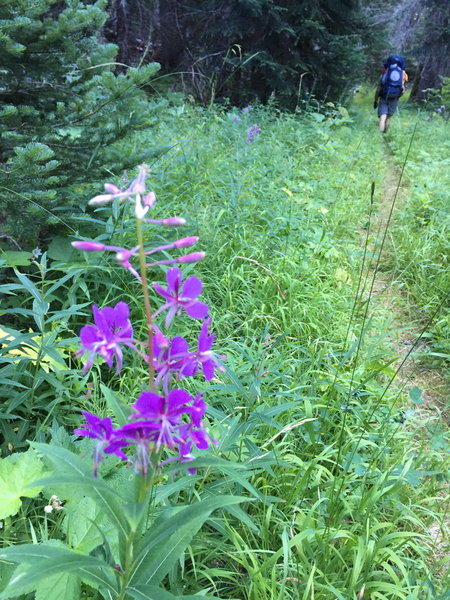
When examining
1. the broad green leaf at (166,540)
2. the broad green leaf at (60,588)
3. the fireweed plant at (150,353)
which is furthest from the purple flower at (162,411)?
the broad green leaf at (60,588)

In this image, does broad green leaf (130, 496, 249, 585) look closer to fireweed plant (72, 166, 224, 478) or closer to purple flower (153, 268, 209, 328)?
fireweed plant (72, 166, 224, 478)

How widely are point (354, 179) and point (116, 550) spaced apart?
514 cm

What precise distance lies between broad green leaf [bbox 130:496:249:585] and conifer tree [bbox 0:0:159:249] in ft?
5.92

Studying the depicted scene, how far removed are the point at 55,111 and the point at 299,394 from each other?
211 centimetres

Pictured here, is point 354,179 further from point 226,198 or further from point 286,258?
point 286,258

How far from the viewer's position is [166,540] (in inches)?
42.2

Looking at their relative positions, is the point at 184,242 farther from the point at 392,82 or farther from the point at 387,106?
the point at 387,106

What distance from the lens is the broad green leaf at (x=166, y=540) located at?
0.94 m

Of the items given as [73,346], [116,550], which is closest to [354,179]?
[73,346]

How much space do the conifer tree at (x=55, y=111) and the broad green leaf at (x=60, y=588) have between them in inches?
67.7

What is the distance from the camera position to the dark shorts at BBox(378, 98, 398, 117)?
9.93 metres

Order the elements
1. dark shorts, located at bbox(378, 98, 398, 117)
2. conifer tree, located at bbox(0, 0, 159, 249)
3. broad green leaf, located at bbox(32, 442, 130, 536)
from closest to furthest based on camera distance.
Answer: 1. broad green leaf, located at bbox(32, 442, 130, 536)
2. conifer tree, located at bbox(0, 0, 159, 249)
3. dark shorts, located at bbox(378, 98, 398, 117)

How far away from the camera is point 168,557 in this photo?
106cm

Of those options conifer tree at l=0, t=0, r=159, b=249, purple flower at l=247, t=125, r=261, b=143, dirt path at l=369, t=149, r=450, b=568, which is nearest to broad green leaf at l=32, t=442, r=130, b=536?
dirt path at l=369, t=149, r=450, b=568
